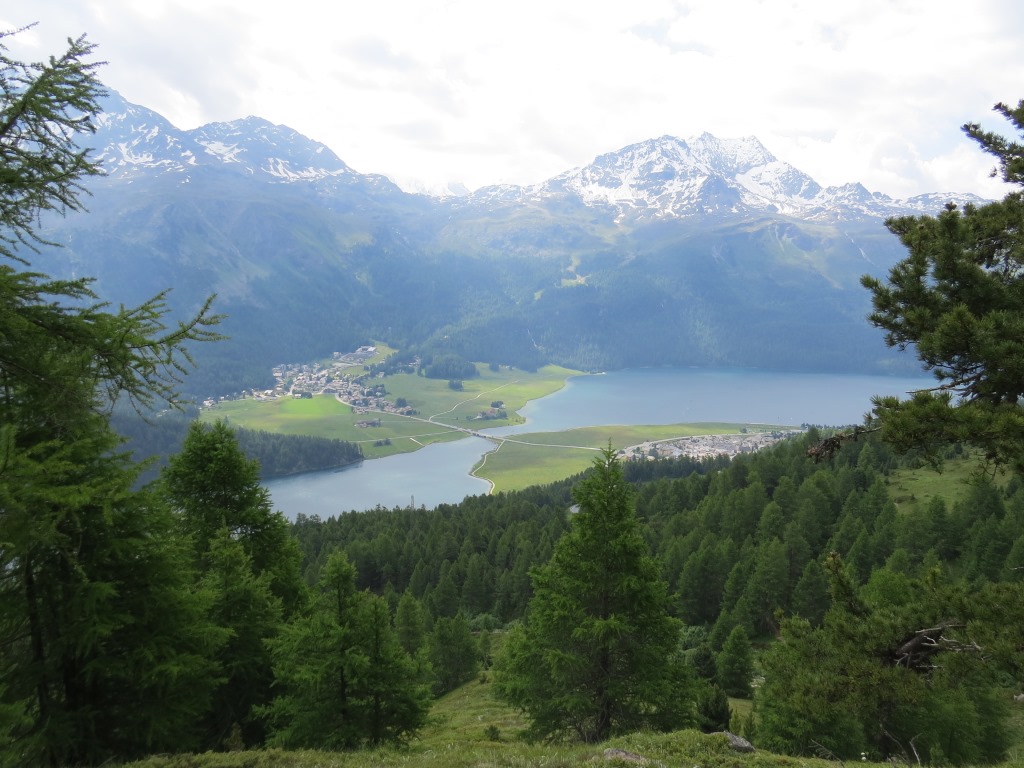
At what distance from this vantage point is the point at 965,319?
271 inches

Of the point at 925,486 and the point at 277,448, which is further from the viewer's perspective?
the point at 277,448

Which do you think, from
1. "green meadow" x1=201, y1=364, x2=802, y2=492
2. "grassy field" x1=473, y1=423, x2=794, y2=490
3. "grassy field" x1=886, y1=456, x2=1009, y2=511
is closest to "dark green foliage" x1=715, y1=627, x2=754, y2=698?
"grassy field" x1=886, y1=456, x2=1009, y2=511

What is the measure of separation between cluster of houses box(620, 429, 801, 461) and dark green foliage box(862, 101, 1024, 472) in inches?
5070

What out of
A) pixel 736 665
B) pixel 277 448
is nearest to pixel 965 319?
pixel 736 665

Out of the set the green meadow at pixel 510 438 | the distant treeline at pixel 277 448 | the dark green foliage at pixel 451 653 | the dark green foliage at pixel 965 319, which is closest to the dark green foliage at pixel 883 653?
the dark green foliage at pixel 965 319

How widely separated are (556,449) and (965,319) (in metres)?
150

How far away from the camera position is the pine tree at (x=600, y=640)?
43.7 ft

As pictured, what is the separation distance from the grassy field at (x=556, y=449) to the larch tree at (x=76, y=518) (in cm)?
10848

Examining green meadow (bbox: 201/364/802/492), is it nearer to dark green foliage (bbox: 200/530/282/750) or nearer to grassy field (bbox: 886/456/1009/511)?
grassy field (bbox: 886/456/1009/511)

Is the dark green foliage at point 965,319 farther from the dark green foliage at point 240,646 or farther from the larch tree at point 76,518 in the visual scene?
the dark green foliage at point 240,646

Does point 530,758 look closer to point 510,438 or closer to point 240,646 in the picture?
point 240,646

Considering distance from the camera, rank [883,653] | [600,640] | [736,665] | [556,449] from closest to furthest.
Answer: [883,653]
[600,640]
[736,665]
[556,449]

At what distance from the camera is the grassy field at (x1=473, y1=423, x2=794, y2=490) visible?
437 feet

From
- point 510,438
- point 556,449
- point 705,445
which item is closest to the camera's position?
point 556,449
